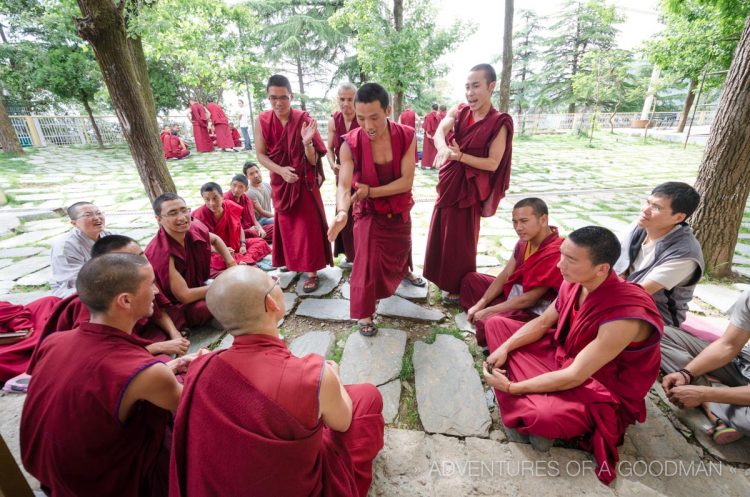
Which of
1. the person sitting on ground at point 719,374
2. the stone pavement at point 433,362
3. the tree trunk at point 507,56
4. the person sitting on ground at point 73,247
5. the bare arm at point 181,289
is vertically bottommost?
the stone pavement at point 433,362

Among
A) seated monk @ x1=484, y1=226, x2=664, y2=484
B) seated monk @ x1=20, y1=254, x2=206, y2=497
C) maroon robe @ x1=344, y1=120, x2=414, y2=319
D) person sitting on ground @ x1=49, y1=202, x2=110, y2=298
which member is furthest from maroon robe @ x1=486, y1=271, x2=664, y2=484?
person sitting on ground @ x1=49, y1=202, x2=110, y2=298

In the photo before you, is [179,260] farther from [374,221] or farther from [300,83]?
[300,83]

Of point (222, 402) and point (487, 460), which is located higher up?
point (222, 402)

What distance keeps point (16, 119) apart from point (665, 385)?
20942 millimetres

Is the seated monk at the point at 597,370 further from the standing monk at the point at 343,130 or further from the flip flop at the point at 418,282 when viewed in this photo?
the standing monk at the point at 343,130

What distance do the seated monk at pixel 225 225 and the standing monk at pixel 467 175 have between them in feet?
7.34

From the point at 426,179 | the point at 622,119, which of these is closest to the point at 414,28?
the point at 426,179

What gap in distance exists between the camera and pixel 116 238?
7.43 feet

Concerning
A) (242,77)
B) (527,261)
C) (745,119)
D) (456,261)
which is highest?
(242,77)

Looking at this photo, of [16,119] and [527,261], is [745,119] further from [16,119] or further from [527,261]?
[16,119]

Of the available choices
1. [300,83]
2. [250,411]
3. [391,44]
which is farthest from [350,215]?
[300,83]

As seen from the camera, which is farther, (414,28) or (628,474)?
(414,28)

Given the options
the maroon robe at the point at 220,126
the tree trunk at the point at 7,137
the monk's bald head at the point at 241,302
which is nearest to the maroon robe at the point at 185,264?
the monk's bald head at the point at 241,302

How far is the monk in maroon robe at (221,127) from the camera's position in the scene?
44.4ft
